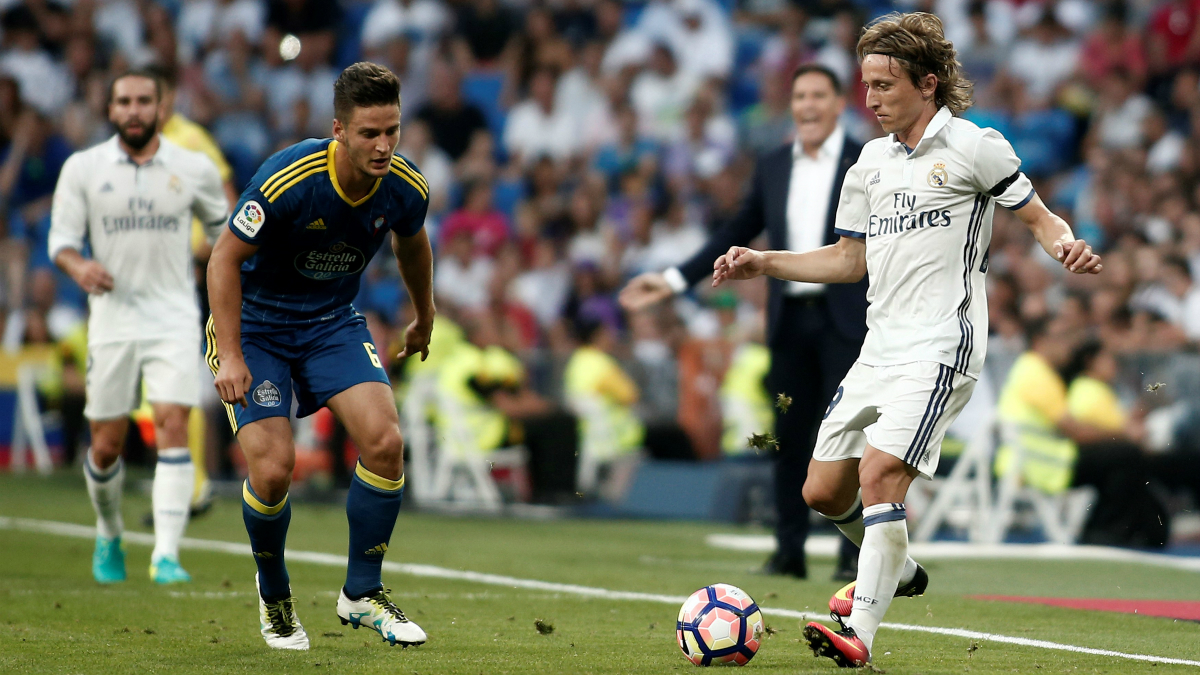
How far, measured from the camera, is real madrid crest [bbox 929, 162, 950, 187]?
5.24 m

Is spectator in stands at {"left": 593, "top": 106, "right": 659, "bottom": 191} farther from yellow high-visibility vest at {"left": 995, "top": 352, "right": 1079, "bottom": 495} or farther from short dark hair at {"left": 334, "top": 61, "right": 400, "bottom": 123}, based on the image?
short dark hair at {"left": 334, "top": 61, "right": 400, "bottom": 123}

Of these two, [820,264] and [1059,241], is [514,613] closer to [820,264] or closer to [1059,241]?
[820,264]

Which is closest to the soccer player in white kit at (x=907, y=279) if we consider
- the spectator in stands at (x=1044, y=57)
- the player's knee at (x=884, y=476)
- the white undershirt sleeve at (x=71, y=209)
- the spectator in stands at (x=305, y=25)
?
the player's knee at (x=884, y=476)

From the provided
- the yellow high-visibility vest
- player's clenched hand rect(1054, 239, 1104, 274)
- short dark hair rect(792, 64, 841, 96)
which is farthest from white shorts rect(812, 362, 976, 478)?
the yellow high-visibility vest

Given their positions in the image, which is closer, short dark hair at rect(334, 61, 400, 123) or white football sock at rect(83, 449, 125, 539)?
short dark hair at rect(334, 61, 400, 123)

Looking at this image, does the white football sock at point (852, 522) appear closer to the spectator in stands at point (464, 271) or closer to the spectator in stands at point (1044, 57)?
the spectator in stands at point (464, 271)

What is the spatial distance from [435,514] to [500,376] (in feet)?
4.85

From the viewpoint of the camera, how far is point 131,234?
26.8 ft

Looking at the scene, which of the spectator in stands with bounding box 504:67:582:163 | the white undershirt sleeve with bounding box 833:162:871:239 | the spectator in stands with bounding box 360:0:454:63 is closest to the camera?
the white undershirt sleeve with bounding box 833:162:871:239

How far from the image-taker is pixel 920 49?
207 inches

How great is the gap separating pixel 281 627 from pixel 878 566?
2.26 meters

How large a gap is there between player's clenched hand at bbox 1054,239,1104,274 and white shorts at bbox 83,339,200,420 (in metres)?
4.90

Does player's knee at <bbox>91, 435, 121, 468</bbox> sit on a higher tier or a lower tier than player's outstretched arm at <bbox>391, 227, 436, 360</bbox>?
lower

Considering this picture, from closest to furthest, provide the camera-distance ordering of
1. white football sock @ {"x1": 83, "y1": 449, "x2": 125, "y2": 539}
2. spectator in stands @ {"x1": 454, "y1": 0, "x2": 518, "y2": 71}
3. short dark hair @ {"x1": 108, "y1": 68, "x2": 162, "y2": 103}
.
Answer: white football sock @ {"x1": 83, "y1": 449, "x2": 125, "y2": 539}, short dark hair @ {"x1": 108, "y1": 68, "x2": 162, "y2": 103}, spectator in stands @ {"x1": 454, "y1": 0, "x2": 518, "y2": 71}
